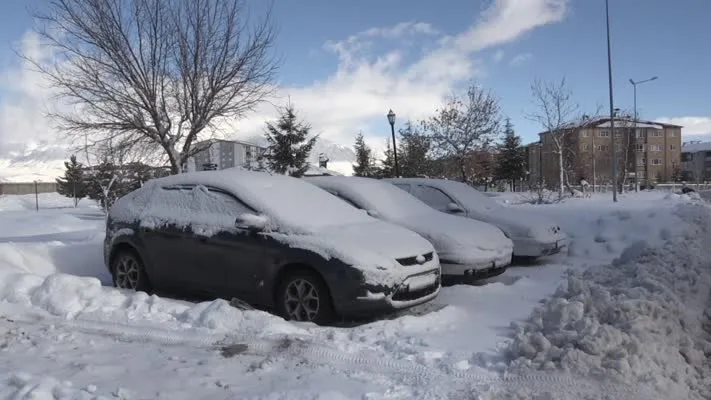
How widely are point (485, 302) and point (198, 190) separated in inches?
138

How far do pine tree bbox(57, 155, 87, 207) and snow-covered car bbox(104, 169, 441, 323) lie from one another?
125 feet

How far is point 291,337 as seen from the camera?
5.02 meters

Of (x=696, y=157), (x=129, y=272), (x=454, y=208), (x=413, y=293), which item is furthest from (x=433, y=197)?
(x=696, y=157)

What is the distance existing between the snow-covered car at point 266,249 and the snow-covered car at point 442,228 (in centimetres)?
94

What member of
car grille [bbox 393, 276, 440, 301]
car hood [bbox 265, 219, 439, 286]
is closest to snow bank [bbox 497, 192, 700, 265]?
car grille [bbox 393, 276, 440, 301]

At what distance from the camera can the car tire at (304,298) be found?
218 inches

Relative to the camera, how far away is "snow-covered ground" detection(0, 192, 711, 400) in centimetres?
392

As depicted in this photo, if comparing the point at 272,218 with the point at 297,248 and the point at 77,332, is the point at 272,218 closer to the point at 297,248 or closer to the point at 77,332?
the point at 297,248

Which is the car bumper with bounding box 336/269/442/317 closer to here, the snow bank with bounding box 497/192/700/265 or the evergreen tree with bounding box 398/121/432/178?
the snow bank with bounding box 497/192/700/265

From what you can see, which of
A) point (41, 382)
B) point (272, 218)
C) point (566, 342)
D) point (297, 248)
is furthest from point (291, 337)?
point (566, 342)

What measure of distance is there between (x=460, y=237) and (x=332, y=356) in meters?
3.25

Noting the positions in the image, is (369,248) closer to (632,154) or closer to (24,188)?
(632,154)

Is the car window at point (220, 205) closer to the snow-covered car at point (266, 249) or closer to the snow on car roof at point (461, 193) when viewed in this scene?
the snow-covered car at point (266, 249)

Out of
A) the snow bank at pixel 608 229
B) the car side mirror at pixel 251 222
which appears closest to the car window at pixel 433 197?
the snow bank at pixel 608 229
